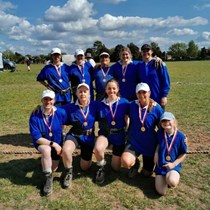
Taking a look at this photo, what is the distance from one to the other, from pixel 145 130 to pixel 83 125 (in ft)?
3.57

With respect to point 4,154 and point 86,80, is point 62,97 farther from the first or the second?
point 4,154

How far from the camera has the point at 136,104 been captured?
18.3ft

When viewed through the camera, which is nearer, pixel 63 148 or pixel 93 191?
pixel 93 191

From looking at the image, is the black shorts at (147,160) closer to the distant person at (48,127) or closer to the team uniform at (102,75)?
the distant person at (48,127)

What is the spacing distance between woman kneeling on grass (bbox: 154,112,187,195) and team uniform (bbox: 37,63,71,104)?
A: 2681 mm

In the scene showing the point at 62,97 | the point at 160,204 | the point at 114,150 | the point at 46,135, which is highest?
the point at 62,97

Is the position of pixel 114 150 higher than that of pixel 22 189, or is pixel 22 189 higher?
pixel 114 150

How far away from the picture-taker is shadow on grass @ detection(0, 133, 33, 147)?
7691 millimetres

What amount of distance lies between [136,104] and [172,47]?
155452 millimetres

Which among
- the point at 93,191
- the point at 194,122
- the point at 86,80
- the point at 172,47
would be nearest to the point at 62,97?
the point at 86,80

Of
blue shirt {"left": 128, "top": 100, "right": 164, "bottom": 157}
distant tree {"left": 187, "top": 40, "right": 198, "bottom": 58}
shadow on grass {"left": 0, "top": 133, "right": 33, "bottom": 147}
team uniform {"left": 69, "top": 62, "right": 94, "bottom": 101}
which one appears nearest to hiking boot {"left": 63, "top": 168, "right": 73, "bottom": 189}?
blue shirt {"left": 128, "top": 100, "right": 164, "bottom": 157}

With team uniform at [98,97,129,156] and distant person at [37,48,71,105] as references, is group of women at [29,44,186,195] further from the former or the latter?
distant person at [37,48,71,105]

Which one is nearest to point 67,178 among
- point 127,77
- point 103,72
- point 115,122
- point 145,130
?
point 115,122

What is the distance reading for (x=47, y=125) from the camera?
5.54 meters
